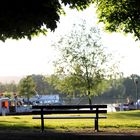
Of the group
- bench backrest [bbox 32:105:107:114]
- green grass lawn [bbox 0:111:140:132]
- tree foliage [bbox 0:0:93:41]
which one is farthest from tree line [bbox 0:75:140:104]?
tree foliage [bbox 0:0:93:41]

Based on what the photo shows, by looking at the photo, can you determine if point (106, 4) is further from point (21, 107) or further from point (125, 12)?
point (21, 107)

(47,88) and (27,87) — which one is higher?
(47,88)

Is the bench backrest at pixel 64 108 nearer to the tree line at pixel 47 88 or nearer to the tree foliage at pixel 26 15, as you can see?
the tree foliage at pixel 26 15

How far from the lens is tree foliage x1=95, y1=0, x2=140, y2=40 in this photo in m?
25.8

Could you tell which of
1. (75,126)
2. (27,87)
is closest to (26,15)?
(75,126)

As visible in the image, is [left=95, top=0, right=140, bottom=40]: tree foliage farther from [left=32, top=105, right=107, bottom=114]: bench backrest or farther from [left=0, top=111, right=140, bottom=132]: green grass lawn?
[left=32, top=105, right=107, bottom=114]: bench backrest

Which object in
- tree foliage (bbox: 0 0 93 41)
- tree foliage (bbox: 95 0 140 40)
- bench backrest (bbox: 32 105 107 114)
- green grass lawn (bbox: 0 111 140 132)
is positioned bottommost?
green grass lawn (bbox: 0 111 140 132)

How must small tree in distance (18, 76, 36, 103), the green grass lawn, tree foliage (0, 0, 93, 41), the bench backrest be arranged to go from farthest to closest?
1. small tree in distance (18, 76, 36, 103)
2. the green grass lawn
3. the bench backrest
4. tree foliage (0, 0, 93, 41)

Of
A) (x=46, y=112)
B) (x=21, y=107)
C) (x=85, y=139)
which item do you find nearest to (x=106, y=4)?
(x=46, y=112)

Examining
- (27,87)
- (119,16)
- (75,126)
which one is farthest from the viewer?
(27,87)

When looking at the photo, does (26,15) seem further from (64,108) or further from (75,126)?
(75,126)

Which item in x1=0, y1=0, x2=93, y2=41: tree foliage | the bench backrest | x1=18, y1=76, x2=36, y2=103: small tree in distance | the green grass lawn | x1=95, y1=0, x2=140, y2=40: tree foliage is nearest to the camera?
x1=0, y1=0, x2=93, y2=41: tree foliage

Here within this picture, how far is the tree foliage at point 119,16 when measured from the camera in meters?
25.8

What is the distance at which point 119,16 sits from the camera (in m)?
27.1
